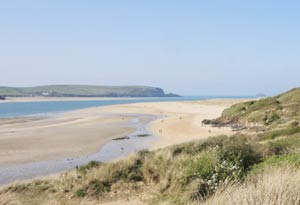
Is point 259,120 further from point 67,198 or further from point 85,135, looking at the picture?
point 67,198

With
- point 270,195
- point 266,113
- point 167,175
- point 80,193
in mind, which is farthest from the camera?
point 266,113

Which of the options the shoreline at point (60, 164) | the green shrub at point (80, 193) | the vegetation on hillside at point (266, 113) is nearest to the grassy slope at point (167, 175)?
the green shrub at point (80, 193)

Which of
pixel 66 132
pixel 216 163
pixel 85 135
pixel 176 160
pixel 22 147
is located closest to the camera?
pixel 216 163

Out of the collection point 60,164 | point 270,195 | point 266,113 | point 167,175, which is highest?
point 270,195

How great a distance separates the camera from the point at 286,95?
41.1m

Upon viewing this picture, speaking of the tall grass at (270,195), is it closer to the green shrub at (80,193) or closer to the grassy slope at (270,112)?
the green shrub at (80,193)

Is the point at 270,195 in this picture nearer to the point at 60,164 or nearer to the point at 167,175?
the point at 167,175

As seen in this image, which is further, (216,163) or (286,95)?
(286,95)

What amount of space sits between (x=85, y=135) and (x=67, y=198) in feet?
70.6

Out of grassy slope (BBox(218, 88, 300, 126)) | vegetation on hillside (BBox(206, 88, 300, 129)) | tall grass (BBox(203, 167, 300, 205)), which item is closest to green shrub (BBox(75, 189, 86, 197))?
tall grass (BBox(203, 167, 300, 205))

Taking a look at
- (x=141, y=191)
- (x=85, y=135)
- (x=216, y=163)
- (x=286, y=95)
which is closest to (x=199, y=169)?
(x=216, y=163)

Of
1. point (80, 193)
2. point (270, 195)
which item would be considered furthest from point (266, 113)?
point (270, 195)

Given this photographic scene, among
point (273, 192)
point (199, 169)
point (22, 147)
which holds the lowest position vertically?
point (22, 147)

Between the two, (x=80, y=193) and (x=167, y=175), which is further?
(x=80, y=193)
